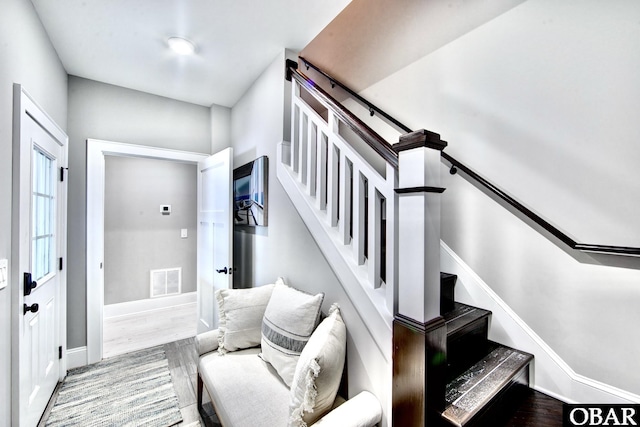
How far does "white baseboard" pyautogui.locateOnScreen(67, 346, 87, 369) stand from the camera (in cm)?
249

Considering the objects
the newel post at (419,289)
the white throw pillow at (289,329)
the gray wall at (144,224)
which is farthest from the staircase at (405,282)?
the gray wall at (144,224)

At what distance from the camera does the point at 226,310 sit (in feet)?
6.19

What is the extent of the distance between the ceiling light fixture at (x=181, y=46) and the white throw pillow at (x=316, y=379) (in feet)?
7.39

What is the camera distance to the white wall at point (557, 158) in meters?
1.18

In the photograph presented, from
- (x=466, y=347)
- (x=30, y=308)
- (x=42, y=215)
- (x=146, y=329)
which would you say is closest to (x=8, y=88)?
(x=42, y=215)

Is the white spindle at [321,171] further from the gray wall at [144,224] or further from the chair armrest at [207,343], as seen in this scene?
the gray wall at [144,224]

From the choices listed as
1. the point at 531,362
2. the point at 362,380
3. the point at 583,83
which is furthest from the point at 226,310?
the point at 583,83

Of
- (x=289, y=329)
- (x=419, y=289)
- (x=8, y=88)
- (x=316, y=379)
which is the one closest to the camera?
(x=419, y=289)

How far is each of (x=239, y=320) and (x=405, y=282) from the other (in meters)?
1.26

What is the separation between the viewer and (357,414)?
1170mm

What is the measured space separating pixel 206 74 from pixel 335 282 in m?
2.24

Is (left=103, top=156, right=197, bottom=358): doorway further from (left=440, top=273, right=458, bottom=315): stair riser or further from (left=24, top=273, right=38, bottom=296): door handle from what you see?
(left=440, top=273, right=458, bottom=315): stair riser

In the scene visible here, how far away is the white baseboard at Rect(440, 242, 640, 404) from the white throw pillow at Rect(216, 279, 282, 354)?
133 centimetres

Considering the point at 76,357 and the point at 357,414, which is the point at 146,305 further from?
the point at 357,414
